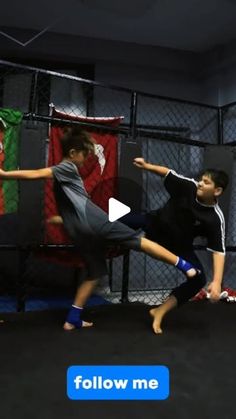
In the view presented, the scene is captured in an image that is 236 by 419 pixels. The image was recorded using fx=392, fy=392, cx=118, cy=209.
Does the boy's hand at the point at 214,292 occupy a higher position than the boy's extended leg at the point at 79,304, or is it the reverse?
the boy's hand at the point at 214,292

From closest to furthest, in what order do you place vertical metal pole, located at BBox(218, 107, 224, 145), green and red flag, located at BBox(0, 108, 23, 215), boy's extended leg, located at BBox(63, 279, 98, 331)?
boy's extended leg, located at BBox(63, 279, 98, 331) < green and red flag, located at BBox(0, 108, 23, 215) < vertical metal pole, located at BBox(218, 107, 224, 145)

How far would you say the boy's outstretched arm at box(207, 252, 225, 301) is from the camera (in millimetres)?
1917

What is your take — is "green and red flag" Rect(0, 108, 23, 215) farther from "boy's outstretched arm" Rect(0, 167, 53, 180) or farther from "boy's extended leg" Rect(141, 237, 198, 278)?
"boy's extended leg" Rect(141, 237, 198, 278)

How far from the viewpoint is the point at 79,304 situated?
Answer: 2.17 meters

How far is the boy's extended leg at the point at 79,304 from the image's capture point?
7.07ft

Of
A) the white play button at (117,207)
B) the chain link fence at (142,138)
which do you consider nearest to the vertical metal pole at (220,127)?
the chain link fence at (142,138)

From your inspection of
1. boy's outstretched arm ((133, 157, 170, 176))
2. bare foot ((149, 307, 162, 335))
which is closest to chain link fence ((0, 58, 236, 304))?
boy's outstretched arm ((133, 157, 170, 176))

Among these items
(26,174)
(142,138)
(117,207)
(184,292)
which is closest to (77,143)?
(26,174)

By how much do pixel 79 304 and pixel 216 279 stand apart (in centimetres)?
75

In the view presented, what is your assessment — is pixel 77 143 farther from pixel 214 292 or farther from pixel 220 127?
pixel 220 127

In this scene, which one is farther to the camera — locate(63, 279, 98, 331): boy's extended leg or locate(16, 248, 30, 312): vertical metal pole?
locate(16, 248, 30, 312): vertical metal pole

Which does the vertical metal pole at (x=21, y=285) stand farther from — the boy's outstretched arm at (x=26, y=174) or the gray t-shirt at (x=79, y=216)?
the boy's outstretched arm at (x=26, y=174)

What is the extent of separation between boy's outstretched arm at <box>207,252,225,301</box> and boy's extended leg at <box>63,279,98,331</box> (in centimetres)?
62

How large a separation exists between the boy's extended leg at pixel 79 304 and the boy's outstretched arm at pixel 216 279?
24.6 inches
